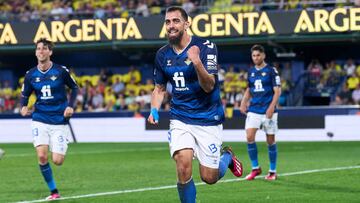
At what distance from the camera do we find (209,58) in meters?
10.2

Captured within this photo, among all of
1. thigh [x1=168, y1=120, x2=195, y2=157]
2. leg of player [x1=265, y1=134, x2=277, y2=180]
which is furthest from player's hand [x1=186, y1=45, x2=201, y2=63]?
leg of player [x1=265, y1=134, x2=277, y2=180]

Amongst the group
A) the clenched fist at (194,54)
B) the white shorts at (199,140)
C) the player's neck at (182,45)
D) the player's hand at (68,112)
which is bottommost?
the white shorts at (199,140)

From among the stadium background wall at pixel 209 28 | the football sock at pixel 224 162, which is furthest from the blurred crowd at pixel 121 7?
the football sock at pixel 224 162

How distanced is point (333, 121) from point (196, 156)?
19.6 m

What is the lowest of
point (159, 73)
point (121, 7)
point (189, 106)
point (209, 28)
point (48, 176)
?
point (48, 176)

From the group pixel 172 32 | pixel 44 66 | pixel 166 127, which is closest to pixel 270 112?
pixel 44 66

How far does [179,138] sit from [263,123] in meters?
6.52

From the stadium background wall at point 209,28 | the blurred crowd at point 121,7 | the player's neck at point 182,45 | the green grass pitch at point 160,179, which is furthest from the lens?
the blurred crowd at point 121,7

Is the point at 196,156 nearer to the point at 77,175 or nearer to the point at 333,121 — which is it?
the point at 77,175

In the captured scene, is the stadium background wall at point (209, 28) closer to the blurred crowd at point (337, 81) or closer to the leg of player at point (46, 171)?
the blurred crowd at point (337, 81)

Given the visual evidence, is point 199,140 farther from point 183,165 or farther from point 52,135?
point 52,135

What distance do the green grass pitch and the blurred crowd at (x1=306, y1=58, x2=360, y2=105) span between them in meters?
6.60

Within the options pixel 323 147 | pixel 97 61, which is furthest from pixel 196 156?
pixel 97 61

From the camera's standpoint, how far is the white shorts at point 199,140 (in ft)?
34.1
